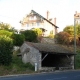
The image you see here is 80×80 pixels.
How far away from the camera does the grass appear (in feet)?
104

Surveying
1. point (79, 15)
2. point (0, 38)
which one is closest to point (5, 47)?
point (0, 38)

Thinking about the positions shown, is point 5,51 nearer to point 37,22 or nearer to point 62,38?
point 62,38

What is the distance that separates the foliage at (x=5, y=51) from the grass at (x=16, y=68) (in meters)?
0.79

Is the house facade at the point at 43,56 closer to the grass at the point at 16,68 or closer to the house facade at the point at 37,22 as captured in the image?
the grass at the point at 16,68

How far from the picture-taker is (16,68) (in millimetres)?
33938

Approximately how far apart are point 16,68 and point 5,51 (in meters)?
2.57

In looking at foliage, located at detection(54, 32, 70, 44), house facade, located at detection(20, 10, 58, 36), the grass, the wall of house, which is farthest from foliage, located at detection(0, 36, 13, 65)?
house facade, located at detection(20, 10, 58, 36)

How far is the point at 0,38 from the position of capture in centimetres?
3491

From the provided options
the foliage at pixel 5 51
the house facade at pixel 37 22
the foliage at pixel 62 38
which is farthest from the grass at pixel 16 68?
the house facade at pixel 37 22

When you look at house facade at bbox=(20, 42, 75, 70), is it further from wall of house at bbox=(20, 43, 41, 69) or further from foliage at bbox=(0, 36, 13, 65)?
foliage at bbox=(0, 36, 13, 65)

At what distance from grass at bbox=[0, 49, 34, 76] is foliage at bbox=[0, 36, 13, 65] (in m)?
0.79

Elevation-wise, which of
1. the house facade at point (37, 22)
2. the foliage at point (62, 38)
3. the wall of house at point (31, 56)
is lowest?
the wall of house at point (31, 56)

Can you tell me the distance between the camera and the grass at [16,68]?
104ft

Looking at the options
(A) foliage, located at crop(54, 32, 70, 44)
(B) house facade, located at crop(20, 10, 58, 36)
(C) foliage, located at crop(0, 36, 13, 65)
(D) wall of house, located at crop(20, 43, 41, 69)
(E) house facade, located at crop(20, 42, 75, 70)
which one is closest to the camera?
(C) foliage, located at crop(0, 36, 13, 65)
